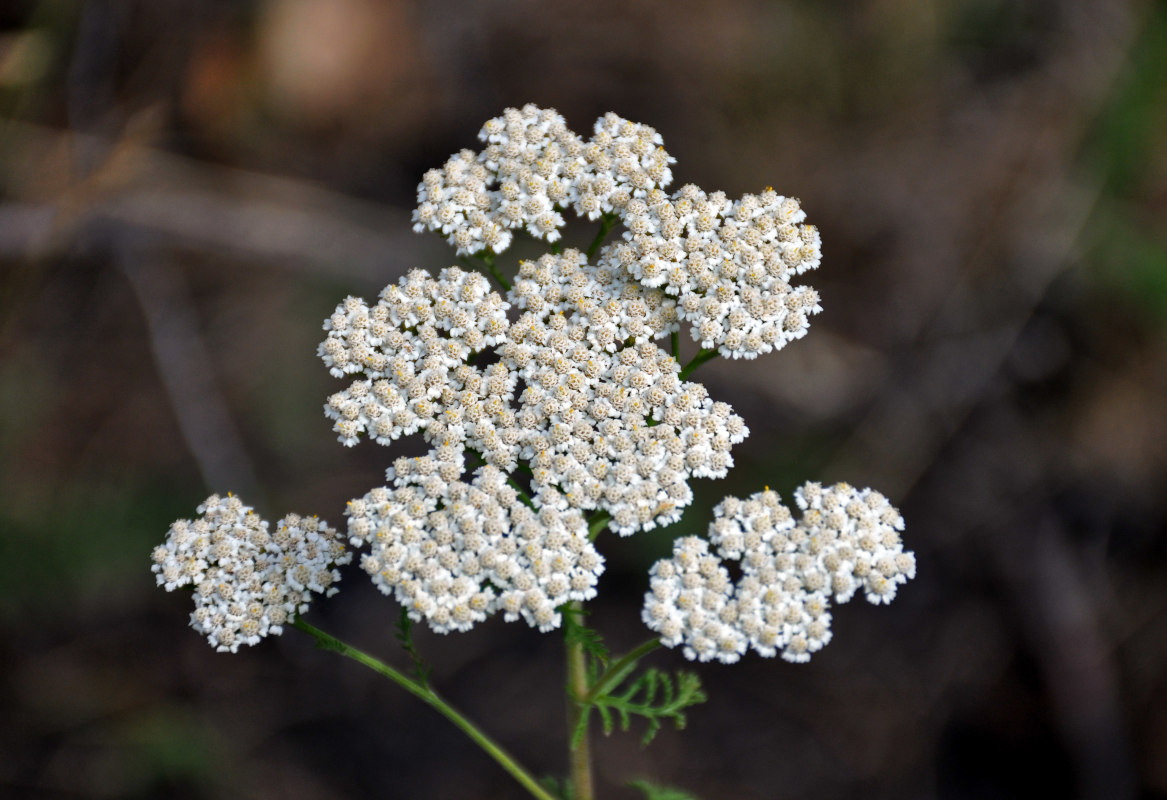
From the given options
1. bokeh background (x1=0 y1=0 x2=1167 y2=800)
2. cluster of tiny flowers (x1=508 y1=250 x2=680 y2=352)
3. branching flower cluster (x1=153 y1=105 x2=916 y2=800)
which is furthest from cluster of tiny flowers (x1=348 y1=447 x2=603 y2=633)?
bokeh background (x1=0 y1=0 x2=1167 y2=800)

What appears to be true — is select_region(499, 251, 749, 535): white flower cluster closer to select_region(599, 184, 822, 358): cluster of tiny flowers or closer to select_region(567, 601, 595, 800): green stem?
select_region(599, 184, 822, 358): cluster of tiny flowers

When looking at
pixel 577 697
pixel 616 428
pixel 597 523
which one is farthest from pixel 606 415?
pixel 577 697

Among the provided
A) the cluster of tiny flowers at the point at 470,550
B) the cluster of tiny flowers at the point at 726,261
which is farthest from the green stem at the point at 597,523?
the cluster of tiny flowers at the point at 726,261

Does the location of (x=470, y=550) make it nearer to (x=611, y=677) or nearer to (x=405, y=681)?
(x=405, y=681)

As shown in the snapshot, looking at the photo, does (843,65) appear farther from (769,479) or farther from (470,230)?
(470,230)

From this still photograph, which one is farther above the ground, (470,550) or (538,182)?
(538,182)

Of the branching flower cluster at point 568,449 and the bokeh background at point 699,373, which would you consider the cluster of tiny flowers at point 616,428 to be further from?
the bokeh background at point 699,373
